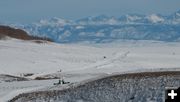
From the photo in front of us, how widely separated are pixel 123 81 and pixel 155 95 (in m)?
3.57

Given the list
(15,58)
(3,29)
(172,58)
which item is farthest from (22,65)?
(3,29)

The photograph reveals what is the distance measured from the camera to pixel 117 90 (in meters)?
37.7

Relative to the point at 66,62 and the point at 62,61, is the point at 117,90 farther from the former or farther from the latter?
the point at 62,61

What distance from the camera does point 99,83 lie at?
129 ft

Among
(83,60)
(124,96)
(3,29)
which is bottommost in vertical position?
(124,96)

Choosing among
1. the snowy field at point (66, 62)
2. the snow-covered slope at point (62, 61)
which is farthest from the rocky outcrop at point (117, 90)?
the snow-covered slope at point (62, 61)

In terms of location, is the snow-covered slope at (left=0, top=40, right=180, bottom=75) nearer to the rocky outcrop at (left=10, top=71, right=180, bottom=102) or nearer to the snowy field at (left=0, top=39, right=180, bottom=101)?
the snowy field at (left=0, top=39, right=180, bottom=101)

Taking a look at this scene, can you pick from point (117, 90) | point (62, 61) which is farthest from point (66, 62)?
point (117, 90)

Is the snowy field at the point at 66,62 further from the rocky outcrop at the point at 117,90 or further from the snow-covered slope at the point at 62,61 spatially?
the rocky outcrop at the point at 117,90

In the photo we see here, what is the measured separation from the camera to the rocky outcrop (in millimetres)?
36469

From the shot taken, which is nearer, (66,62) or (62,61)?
(66,62)

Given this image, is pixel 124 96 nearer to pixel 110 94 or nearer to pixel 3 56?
pixel 110 94

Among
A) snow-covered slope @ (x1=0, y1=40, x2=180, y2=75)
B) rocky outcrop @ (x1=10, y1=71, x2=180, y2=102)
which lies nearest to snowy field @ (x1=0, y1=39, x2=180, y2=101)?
snow-covered slope @ (x1=0, y1=40, x2=180, y2=75)

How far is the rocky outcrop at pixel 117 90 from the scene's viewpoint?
120 ft
